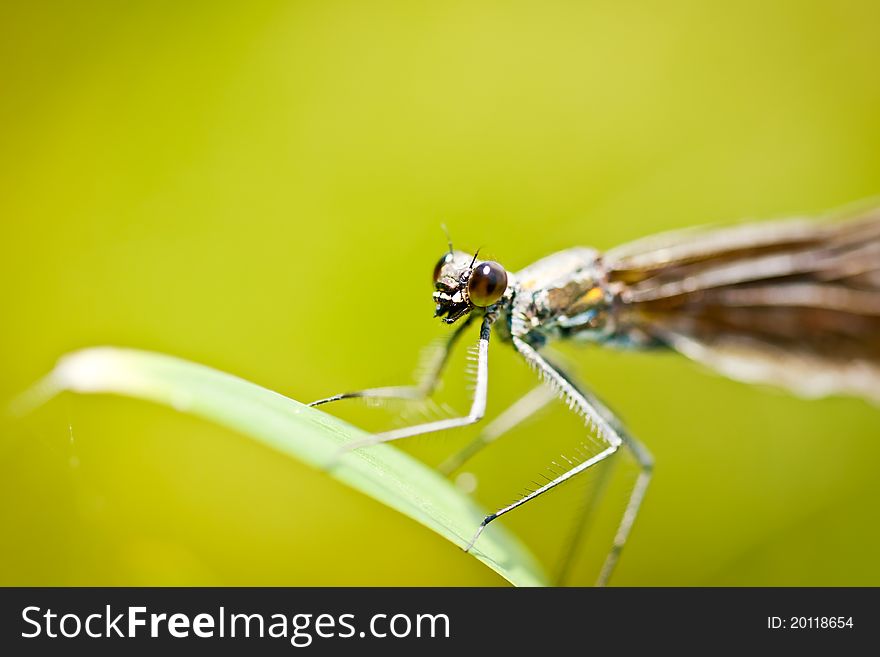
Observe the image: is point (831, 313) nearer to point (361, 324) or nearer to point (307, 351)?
point (361, 324)

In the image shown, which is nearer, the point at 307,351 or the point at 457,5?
the point at 307,351

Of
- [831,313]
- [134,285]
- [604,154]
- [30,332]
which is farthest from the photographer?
[604,154]

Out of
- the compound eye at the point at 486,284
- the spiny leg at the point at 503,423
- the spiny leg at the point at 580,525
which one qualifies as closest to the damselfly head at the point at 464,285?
the compound eye at the point at 486,284

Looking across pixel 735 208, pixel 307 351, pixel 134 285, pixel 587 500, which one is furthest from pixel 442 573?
pixel 735 208

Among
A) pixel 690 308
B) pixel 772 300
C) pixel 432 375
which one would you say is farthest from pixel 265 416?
pixel 772 300

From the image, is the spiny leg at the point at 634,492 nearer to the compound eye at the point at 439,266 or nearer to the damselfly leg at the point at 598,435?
the damselfly leg at the point at 598,435

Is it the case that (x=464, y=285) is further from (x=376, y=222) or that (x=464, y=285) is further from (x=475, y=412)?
(x=376, y=222)
